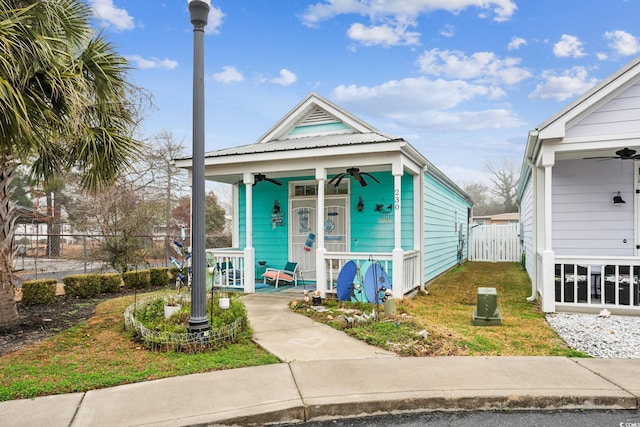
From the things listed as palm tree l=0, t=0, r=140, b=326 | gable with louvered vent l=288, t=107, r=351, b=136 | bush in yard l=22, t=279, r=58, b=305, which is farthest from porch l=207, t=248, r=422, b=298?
gable with louvered vent l=288, t=107, r=351, b=136

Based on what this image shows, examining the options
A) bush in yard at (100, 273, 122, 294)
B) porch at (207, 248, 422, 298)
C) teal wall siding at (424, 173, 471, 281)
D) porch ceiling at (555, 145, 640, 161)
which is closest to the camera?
porch ceiling at (555, 145, 640, 161)

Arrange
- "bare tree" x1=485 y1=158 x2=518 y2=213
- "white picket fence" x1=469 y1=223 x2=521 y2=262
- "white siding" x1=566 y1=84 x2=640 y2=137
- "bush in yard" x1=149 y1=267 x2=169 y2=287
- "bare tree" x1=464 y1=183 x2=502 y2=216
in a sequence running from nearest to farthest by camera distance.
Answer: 1. "white siding" x1=566 y1=84 x2=640 y2=137
2. "bush in yard" x1=149 y1=267 x2=169 y2=287
3. "white picket fence" x1=469 y1=223 x2=521 y2=262
4. "bare tree" x1=485 y1=158 x2=518 y2=213
5. "bare tree" x1=464 y1=183 x2=502 y2=216

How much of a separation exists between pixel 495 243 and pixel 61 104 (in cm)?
1810

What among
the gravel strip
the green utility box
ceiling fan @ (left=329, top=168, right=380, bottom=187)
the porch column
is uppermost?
ceiling fan @ (left=329, top=168, right=380, bottom=187)

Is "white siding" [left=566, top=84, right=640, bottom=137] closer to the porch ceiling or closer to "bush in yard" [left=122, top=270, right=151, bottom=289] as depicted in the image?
the porch ceiling

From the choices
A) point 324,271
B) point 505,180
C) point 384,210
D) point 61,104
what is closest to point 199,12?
point 61,104

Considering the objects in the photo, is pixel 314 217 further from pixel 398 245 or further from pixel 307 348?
pixel 307 348

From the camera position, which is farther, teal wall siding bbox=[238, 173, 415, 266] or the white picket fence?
the white picket fence

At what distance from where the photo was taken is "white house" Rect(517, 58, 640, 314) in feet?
21.4

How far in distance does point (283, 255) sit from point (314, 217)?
1.27m

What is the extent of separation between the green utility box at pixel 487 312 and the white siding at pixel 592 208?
305 centimetres

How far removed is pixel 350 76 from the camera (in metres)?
14.9

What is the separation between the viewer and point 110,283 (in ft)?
31.0

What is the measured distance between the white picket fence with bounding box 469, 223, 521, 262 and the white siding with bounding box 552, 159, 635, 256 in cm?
1102
